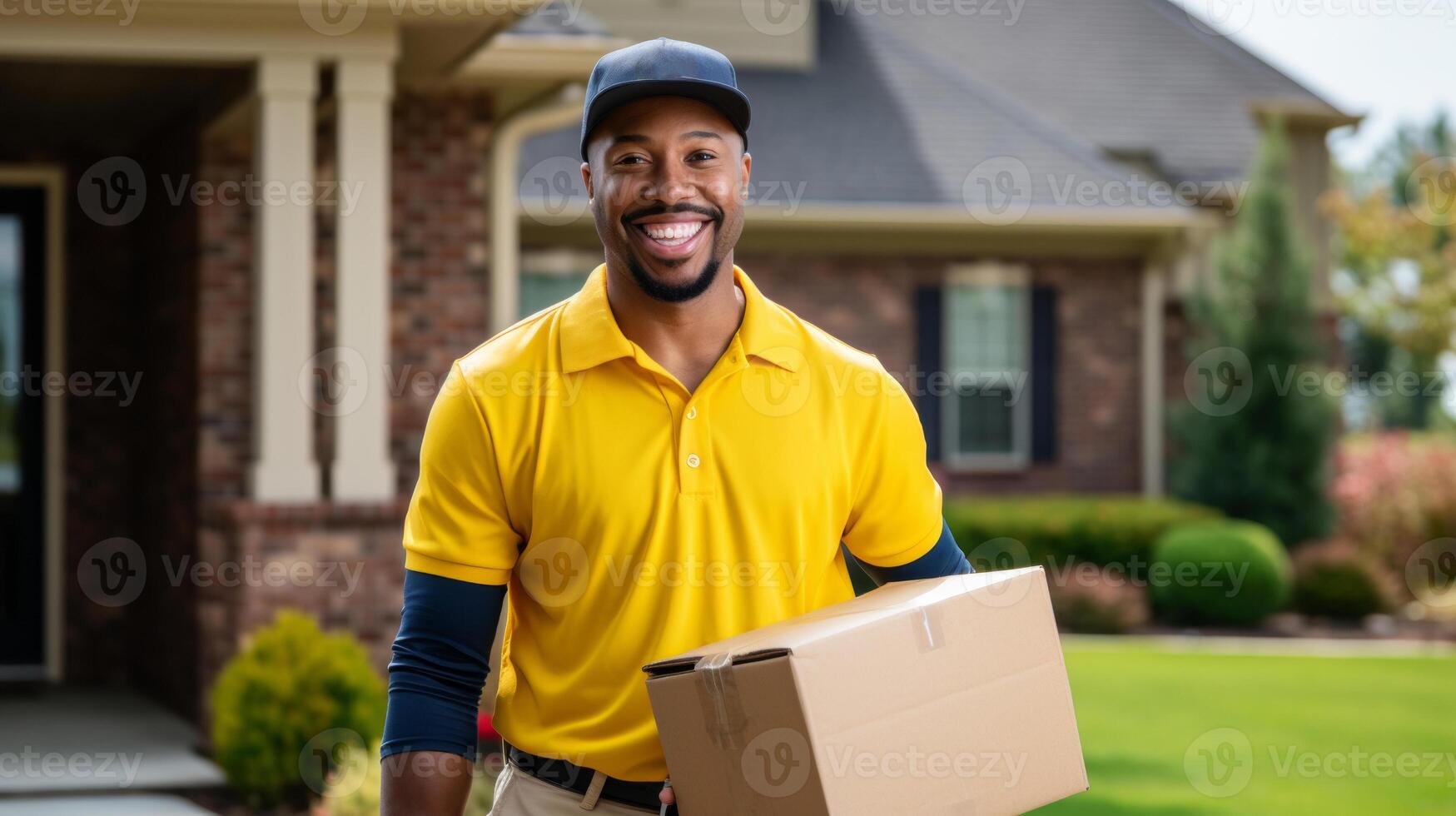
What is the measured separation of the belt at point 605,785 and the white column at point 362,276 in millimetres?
4794

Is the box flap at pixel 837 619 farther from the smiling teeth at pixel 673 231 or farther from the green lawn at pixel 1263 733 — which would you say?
the green lawn at pixel 1263 733

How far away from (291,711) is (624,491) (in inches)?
181

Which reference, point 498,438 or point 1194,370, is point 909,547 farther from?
point 1194,370

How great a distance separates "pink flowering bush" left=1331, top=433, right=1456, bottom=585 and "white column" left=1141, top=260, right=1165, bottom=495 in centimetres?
167

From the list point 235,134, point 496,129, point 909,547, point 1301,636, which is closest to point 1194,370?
point 1301,636

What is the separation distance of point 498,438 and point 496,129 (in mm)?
6115

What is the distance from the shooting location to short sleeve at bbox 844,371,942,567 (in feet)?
8.14

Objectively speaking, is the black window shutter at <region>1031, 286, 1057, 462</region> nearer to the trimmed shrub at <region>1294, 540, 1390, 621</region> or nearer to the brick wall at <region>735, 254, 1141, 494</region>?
the brick wall at <region>735, 254, 1141, 494</region>

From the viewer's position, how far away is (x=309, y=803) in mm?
6629

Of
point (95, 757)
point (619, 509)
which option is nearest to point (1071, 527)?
point (95, 757)

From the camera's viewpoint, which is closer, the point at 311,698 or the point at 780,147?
the point at 311,698

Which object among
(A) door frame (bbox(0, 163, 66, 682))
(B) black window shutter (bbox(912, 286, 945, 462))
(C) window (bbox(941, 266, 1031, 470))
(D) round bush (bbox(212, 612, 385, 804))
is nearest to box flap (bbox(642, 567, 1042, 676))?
(D) round bush (bbox(212, 612, 385, 804))

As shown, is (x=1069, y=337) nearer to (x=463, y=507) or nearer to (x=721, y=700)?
(x=463, y=507)

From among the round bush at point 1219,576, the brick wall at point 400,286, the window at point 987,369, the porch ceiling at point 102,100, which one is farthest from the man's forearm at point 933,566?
the window at point 987,369
